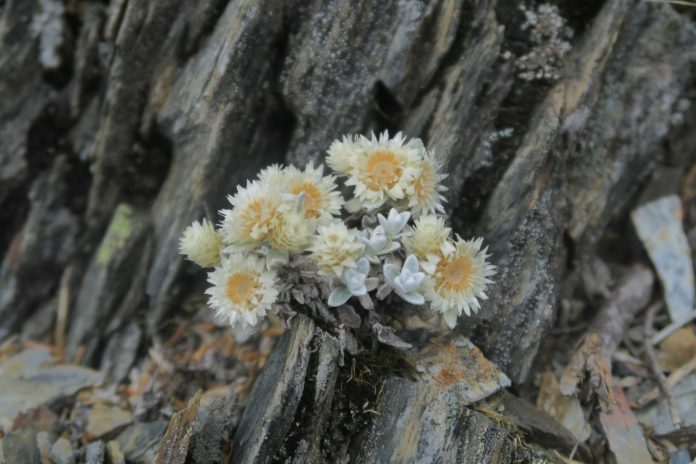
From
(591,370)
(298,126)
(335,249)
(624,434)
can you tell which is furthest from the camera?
(298,126)

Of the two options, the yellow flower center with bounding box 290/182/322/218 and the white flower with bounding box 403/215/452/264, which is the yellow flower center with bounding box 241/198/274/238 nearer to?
the yellow flower center with bounding box 290/182/322/218

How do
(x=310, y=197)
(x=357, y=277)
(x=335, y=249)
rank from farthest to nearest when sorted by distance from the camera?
(x=310, y=197) → (x=357, y=277) → (x=335, y=249)

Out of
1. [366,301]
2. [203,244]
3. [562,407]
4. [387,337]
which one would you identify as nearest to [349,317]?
[366,301]

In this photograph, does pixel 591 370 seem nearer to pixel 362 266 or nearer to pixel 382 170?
pixel 362 266

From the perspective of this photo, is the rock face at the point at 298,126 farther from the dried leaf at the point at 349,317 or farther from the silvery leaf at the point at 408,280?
the silvery leaf at the point at 408,280

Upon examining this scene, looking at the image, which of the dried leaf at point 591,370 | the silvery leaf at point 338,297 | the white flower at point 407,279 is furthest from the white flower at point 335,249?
the dried leaf at point 591,370

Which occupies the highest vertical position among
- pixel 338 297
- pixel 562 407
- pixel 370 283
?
pixel 370 283

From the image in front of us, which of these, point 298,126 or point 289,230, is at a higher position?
point 298,126
